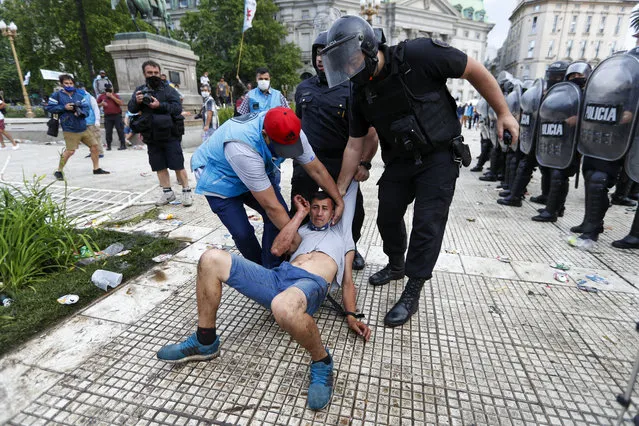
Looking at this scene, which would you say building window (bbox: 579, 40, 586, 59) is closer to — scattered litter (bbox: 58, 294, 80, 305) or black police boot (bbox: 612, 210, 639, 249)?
black police boot (bbox: 612, 210, 639, 249)

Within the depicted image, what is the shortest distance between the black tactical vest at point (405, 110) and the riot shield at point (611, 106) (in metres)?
2.34

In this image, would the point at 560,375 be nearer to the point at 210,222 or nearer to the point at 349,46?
the point at 349,46

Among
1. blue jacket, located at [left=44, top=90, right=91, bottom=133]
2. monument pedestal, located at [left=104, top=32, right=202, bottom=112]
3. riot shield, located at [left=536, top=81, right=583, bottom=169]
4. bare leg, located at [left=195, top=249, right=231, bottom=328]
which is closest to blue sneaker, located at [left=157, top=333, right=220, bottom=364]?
bare leg, located at [left=195, top=249, right=231, bottom=328]

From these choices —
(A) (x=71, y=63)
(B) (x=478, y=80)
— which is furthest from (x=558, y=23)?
(B) (x=478, y=80)

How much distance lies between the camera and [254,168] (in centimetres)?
202

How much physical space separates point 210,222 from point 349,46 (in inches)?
121

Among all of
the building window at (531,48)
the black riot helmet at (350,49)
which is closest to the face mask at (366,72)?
the black riot helmet at (350,49)

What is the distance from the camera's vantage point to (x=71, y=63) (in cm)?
2883

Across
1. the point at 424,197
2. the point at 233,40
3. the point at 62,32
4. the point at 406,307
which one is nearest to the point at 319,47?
the point at 424,197

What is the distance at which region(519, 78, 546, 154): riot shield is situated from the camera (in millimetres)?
4641

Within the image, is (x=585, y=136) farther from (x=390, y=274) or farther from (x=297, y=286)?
(x=297, y=286)

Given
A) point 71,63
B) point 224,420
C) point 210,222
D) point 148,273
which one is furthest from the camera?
point 71,63

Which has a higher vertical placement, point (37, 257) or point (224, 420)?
point (37, 257)

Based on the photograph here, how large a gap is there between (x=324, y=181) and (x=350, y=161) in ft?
1.18
